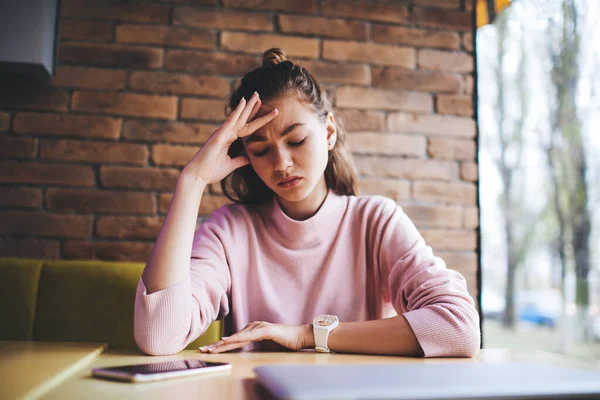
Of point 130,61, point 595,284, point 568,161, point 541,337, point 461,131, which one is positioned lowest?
point 541,337

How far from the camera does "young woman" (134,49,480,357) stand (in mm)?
987

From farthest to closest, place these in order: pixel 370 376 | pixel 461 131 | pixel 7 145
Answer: pixel 461 131
pixel 7 145
pixel 370 376

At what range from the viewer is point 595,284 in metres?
1.78

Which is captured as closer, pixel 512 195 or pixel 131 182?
pixel 131 182

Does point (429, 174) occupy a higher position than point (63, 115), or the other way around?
point (63, 115)

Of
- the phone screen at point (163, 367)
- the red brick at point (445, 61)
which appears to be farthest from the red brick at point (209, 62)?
the phone screen at point (163, 367)

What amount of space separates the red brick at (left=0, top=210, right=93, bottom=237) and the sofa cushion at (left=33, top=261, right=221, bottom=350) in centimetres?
22

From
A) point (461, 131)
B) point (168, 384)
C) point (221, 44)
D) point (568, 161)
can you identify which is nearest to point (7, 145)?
point (221, 44)

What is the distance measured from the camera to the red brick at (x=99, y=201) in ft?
5.68

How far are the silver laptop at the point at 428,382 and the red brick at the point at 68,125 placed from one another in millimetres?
1455

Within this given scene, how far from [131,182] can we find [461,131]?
135 centimetres

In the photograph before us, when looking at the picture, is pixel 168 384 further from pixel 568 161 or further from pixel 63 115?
pixel 568 161

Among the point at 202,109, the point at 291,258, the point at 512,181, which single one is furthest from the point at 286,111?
the point at 512,181

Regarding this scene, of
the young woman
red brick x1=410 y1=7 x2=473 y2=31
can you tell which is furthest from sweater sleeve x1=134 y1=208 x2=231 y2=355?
red brick x1=410 y1=7 x2=473 y2=31
